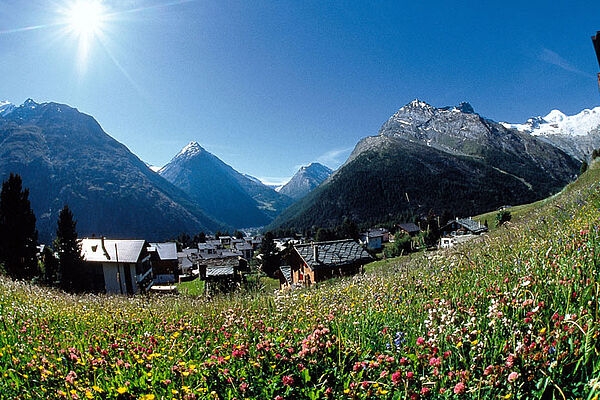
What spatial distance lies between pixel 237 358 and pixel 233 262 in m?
55.6

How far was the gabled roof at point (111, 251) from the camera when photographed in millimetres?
38844

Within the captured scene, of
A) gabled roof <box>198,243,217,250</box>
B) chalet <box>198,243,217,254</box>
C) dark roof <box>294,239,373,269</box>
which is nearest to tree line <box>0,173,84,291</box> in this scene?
dark roof <box>294,239,373,269</box>

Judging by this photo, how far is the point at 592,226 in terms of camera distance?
4.65m

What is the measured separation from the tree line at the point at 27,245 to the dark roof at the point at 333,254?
27594 mm

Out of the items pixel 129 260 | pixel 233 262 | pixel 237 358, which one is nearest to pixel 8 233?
pixel 129 260

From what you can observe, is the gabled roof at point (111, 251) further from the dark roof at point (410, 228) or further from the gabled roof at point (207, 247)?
the dark roof at point (410, 228)

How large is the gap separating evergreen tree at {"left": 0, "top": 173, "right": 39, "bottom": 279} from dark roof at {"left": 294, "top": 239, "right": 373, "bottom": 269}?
29.5m

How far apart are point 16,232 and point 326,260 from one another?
33.4m

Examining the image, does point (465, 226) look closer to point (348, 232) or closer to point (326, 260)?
point (348, 232)

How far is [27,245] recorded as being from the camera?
3222 centimetres

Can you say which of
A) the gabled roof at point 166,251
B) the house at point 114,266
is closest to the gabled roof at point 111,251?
the house at point 114,266

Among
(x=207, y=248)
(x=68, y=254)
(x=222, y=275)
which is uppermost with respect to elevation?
(x=68, y=254)

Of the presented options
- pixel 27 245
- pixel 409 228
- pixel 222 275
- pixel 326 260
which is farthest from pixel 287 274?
pixel 409 228

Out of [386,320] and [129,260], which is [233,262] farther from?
[386,320]
